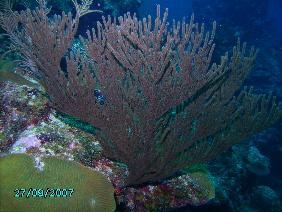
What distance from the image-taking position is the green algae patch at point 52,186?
3.46 metres

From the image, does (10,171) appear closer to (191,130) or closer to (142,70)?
(142,70)

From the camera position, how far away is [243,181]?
34.3ft

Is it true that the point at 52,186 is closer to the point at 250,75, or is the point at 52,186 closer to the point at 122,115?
the point at 122,115

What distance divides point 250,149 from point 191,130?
879 centimetres

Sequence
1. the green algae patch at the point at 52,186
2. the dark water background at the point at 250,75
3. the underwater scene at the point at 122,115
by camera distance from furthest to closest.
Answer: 1. the dark water background at the point at 250,75
2. the underwater scene at the point at 122,115
3. the green algae patch at the point at 52,186

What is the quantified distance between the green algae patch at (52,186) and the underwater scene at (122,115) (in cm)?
1

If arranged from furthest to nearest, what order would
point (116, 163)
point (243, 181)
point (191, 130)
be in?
1. point (243, 181)
2. point (116, 163)
3. point (191, 130)

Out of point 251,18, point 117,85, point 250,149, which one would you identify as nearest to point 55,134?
point 117,85
